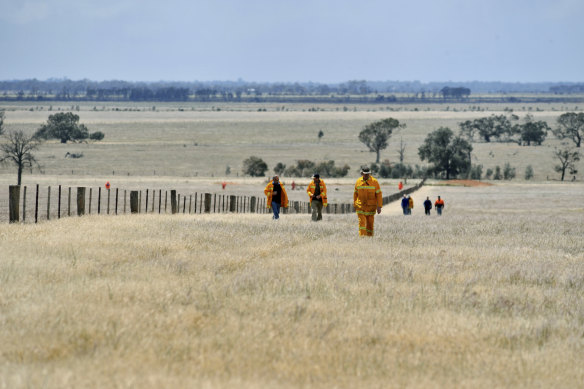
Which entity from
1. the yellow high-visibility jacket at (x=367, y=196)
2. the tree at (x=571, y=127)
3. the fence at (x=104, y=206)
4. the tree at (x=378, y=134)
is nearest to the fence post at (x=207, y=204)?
the fence at (x=104, y=206)

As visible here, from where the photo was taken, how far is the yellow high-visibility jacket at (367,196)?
1889 centimetres

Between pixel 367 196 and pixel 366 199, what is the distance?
0.08 metres

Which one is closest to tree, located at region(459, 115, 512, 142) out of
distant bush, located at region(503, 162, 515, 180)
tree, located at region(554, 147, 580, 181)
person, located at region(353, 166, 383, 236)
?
tree, located at region(554, 147, 580, 181)

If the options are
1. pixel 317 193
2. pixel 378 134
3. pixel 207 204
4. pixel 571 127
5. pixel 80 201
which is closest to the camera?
pixel 80 201

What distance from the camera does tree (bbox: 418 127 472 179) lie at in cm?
10856

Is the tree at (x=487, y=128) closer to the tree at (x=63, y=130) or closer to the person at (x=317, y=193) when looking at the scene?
the tree at (x=63, y=130)

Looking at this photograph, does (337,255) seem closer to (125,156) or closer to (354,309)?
(354,309)

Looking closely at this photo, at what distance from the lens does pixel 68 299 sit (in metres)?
10.0

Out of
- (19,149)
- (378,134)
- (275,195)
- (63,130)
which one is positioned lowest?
(63,130)

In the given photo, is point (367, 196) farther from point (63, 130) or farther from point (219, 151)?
point (63, 130)

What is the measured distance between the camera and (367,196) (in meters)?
19.0

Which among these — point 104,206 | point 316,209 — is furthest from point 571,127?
point 316,209

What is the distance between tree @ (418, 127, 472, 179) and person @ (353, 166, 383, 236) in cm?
9079

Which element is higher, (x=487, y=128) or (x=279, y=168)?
(x=487, y=128)
